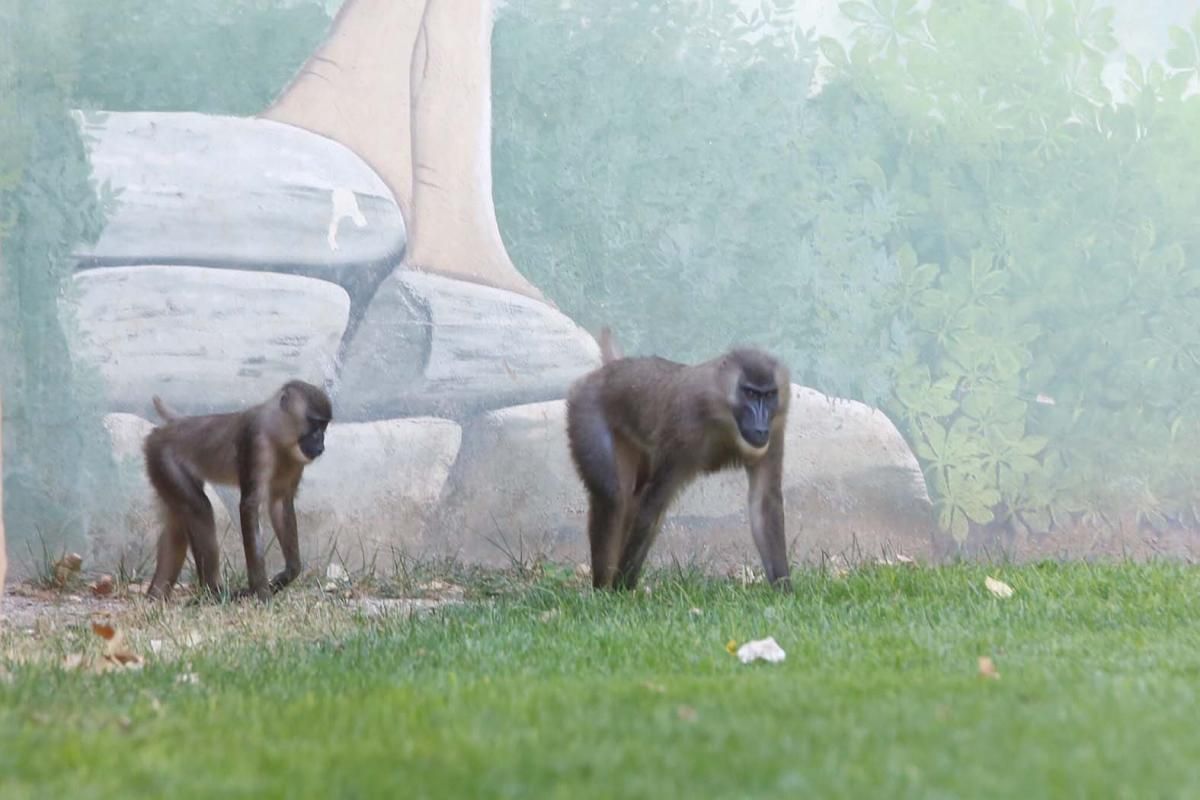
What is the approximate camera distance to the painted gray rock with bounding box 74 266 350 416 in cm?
841

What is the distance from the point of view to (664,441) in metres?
7.17

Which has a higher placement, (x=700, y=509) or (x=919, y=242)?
(x=919, y=242)

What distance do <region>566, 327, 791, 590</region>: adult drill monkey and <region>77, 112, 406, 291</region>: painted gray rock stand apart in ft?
6.48

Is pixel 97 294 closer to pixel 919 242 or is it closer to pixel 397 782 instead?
pixel 919 242

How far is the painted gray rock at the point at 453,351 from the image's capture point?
28.3 ft

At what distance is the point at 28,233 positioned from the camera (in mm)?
8328

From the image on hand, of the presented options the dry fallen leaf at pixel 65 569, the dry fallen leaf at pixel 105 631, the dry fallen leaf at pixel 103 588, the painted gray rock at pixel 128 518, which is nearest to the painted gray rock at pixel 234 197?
the painted gray rock at pixel 128 518

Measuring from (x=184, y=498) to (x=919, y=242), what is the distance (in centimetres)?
480

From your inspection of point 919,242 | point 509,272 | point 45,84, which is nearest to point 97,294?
point 45,84

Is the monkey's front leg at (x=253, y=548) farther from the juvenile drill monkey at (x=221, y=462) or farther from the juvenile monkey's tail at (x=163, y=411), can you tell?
the juvenile monkey's tail at (x=163, y=411)

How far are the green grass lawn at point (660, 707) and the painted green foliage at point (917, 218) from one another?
105 inches

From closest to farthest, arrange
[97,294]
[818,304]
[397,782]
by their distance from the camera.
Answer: [397,782] < [97,294] < [818,304]

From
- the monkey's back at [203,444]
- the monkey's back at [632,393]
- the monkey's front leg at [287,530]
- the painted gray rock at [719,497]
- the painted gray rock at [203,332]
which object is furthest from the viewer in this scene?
the painted gray rock at [719,497]

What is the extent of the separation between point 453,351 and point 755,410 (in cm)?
260
